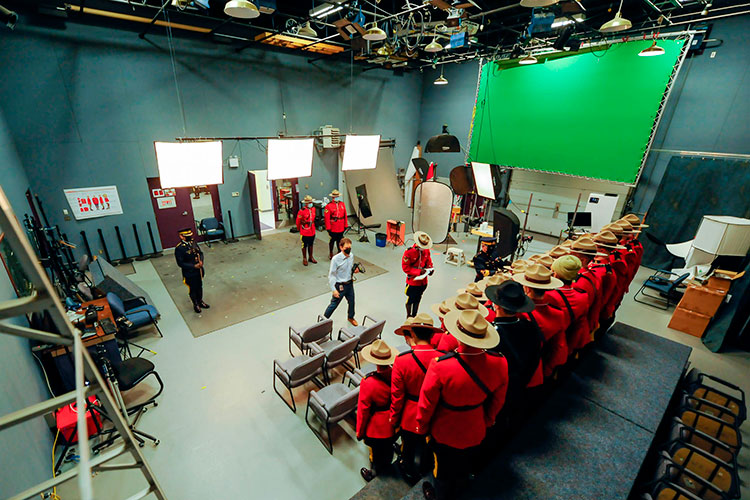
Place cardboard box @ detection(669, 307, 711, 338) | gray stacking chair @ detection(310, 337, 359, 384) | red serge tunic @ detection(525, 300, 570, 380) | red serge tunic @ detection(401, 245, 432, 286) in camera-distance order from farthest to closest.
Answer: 1. cardboard box @ detection(669, 307, 711, 338)
2. red serge tunic @ detection(401, 245, 432, 286)
3. gray stacking chair @ detection(310, 337, 359, 384)
4. red serge tunic @ detection(525, 300, 570, 380)

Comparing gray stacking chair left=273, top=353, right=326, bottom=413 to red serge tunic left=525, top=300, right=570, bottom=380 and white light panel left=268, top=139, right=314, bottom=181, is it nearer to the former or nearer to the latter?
red serge tunic left=525, top=300, right=570, bottom=380

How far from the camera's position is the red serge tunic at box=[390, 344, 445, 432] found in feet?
8.29

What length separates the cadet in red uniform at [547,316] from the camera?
300 cm

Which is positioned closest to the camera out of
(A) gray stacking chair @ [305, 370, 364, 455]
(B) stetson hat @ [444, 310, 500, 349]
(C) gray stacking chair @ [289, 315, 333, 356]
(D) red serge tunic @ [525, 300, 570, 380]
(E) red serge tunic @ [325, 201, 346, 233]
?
(B) stetson hat @ [444, 310, 500, 349]

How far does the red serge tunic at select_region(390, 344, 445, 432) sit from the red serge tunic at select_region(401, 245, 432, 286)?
8.79 ft

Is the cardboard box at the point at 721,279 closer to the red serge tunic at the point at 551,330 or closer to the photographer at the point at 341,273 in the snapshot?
the red serge tunic at the point at 551,330

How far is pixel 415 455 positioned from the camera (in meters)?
2.88

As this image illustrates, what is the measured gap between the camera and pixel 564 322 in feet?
10.3

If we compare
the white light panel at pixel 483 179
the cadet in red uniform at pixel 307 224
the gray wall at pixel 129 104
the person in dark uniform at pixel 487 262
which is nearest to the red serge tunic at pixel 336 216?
the cadet in red uniform at pixel 307 224

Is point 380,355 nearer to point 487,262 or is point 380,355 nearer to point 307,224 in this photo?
point 487,262

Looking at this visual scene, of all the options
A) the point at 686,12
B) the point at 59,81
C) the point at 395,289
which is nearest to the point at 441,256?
the point at 395,289

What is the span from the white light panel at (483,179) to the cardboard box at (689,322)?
4.32m

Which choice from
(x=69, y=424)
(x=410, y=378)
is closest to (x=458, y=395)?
(x=410, y=378)

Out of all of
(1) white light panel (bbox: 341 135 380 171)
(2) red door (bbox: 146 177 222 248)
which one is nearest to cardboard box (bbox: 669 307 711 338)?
(1) white light panel (bbox: 341 135 380 171)
